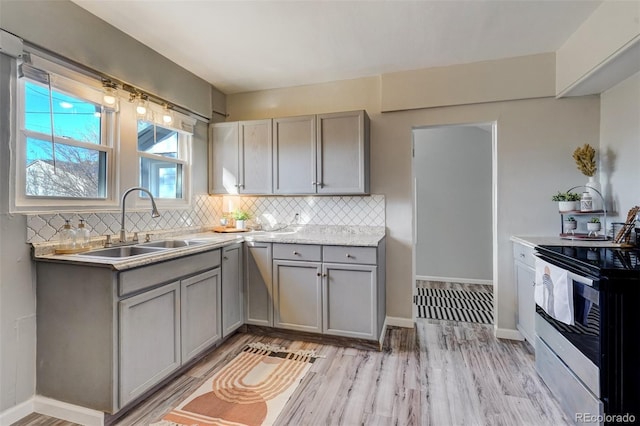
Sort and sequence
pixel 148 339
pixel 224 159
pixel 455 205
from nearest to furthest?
pixel 148 339, pixel 224 159, pixel 455 205

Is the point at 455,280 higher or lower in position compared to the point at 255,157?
lower

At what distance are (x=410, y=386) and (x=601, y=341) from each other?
113 centimetres

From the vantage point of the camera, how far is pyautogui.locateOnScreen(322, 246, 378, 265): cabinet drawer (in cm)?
255

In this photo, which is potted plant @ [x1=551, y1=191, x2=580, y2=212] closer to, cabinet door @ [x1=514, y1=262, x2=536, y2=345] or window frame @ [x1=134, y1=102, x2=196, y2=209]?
cabinet door @ [x1=514, y1=262, x2=536, y2=345]

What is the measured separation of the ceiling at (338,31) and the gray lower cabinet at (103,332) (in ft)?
5.81

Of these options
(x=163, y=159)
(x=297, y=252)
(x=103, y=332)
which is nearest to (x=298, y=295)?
(x=297, y=252)

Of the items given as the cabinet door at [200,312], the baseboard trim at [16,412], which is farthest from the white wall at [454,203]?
the baseboard trim at [16,412]

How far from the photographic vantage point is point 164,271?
6.60 feet

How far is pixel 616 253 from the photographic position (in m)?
1.82

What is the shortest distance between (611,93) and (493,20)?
4.03 feet

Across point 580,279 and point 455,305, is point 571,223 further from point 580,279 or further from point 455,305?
point 455,305

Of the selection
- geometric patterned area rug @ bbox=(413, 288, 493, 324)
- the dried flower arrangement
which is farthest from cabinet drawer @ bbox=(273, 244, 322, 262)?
the dried flower arrangement

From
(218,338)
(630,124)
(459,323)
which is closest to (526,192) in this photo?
(630,124)

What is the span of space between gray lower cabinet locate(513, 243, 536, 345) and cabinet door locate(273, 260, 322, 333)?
5.65 feet
